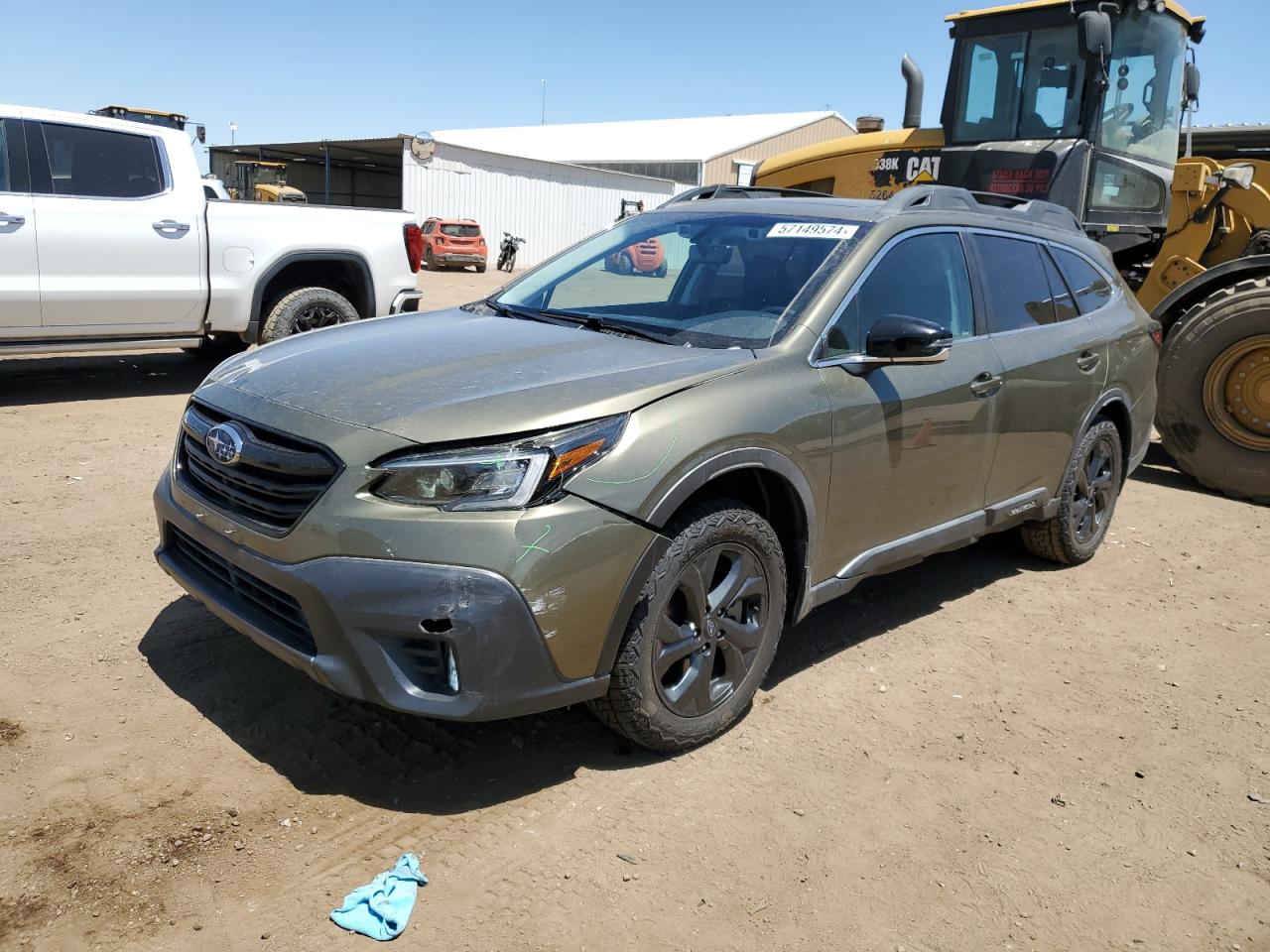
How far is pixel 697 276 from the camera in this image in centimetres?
419

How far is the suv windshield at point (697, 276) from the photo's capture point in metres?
3.75

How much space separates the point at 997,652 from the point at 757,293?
1.88m

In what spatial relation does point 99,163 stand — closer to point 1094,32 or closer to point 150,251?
point 150,251

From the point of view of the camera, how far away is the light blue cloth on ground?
2.50 metres

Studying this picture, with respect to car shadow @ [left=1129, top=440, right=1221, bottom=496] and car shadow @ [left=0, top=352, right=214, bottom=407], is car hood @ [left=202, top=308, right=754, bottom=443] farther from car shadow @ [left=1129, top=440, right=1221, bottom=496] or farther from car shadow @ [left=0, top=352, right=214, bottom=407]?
car shadow @ [left=1129, top=440, right=1221, bottom=496]

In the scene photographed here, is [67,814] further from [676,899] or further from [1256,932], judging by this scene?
[1256,932]

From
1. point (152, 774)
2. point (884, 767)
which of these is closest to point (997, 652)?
point (884, 767)

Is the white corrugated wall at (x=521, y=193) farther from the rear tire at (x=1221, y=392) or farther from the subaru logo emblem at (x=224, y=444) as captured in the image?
the subaru logo emblem at (x=224, y=444)

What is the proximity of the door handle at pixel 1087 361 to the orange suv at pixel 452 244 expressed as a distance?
24448mm

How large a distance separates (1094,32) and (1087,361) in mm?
3427

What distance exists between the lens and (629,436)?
2980mm

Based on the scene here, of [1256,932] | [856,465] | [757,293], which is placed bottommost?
[1256,932]

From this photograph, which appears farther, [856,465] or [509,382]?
[856,465]

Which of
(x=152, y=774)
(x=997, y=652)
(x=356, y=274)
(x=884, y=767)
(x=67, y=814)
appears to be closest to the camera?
(x=67, y=814)
